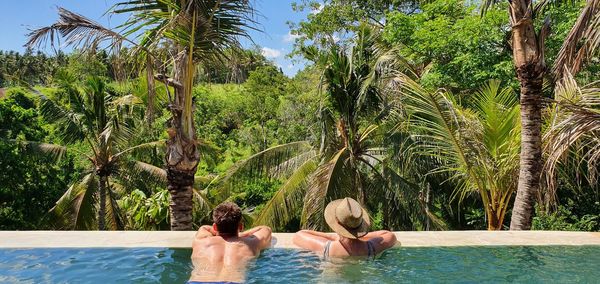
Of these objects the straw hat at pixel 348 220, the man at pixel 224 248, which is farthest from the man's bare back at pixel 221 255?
the straw hat at pixel 348 220

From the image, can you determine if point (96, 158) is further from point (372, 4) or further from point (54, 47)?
point (372, 4)

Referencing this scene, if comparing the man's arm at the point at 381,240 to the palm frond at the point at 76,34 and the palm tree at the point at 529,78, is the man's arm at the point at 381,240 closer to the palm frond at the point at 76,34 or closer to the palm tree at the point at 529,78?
the palm tree at the point at 529,78

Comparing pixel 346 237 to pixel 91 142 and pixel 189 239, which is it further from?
pixel 91 142

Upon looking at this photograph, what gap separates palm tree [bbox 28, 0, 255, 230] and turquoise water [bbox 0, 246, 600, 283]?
199cm

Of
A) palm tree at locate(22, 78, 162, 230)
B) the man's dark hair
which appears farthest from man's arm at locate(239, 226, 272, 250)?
palm tree at locate(22, 78, 162, 230)

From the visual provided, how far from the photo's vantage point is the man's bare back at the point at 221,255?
4543mm

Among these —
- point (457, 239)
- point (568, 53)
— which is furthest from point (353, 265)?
point (568, 53)

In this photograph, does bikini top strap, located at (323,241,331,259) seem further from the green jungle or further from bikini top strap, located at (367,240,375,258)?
the green jungle

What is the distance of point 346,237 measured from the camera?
5.35m

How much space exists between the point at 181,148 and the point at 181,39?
5.47 feet

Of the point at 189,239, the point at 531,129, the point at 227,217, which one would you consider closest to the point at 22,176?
the point at 189,239

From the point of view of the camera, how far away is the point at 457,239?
6434 millimetres

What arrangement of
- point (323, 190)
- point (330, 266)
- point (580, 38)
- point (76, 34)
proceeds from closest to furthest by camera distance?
point (330, 266) < point (580, 38) < point (76, 34) < point (323, 190)

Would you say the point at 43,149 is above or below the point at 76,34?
below
